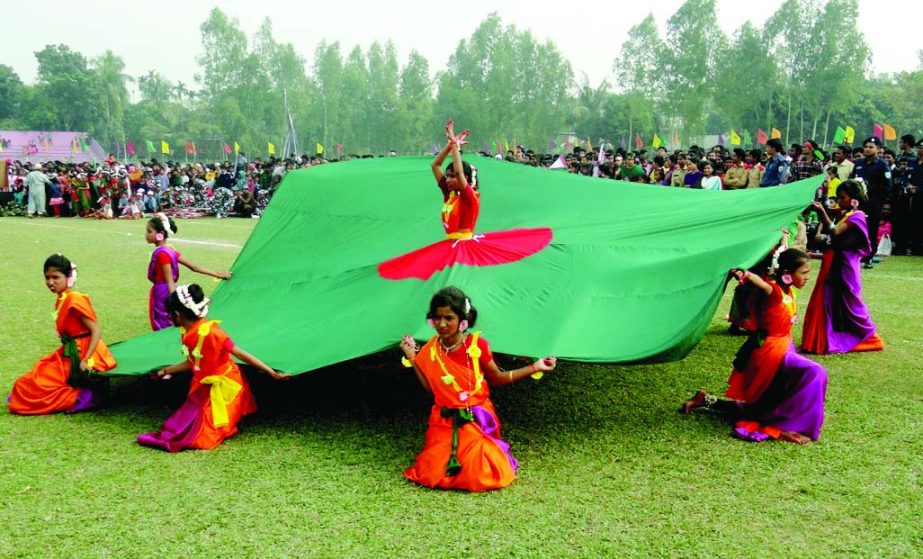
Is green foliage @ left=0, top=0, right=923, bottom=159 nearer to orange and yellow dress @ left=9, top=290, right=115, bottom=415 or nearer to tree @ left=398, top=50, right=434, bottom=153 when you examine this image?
tree @ left=398, top=50, right=434, bottom=153

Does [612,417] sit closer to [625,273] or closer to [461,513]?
[625,273]

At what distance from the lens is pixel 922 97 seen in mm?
53625

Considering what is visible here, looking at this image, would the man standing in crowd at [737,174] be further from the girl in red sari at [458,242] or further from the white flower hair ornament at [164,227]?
the white flower hair ornament at [164,227]

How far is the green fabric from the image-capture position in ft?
13.2

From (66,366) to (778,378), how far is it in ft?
14.7

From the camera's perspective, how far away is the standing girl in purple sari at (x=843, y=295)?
600cm

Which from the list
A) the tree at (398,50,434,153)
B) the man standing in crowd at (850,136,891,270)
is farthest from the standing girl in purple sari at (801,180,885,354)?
the tree at (398,50,434,153)

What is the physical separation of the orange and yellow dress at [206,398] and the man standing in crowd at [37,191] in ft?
65.0

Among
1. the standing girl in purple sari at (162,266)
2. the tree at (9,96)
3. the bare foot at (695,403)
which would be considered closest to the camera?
the bare foot at (695,403)

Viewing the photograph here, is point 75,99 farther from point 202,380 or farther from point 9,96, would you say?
point 202,380

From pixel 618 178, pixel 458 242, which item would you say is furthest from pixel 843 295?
pixel 618 178

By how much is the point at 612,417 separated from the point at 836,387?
1.74m

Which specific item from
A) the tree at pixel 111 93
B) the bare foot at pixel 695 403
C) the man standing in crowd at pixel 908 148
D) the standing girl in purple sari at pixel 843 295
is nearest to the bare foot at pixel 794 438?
the bare foot at pixel 695 403

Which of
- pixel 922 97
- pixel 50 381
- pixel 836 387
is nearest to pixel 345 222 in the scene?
pixel 50 381
